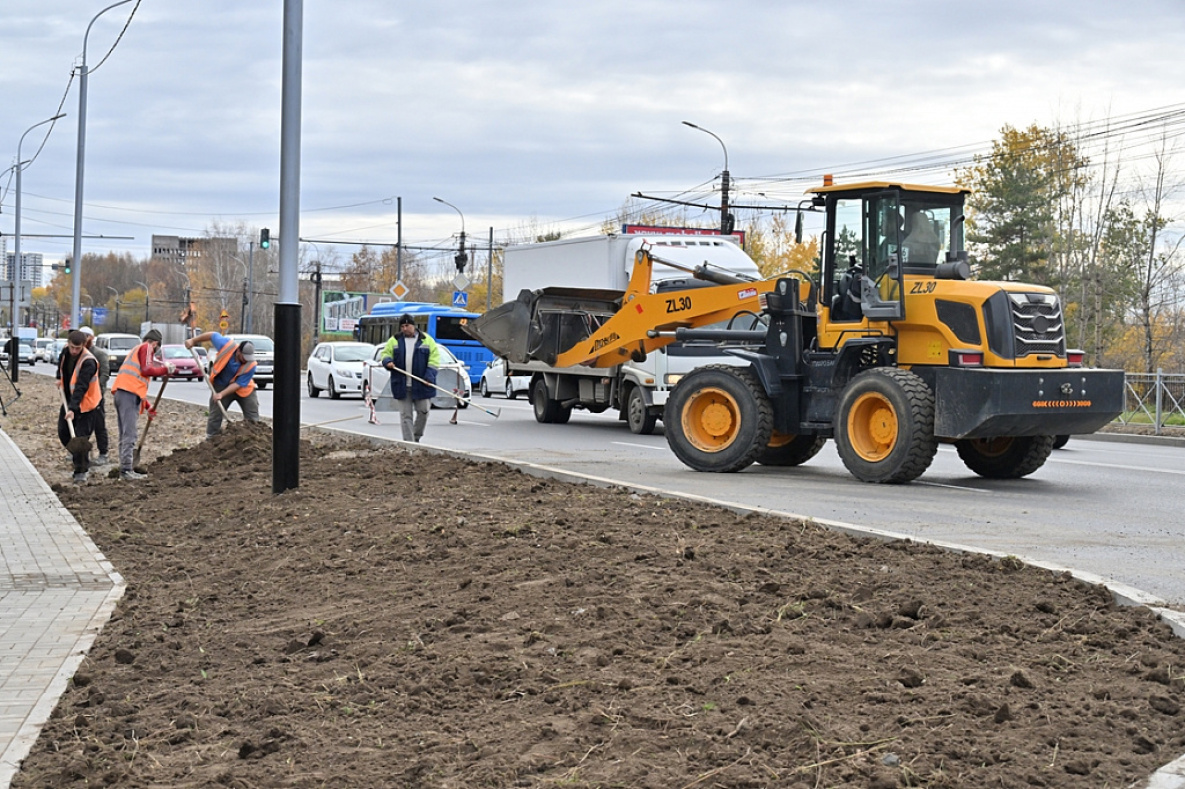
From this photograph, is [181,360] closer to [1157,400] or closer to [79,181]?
[79,181]

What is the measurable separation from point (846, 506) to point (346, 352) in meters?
27.9

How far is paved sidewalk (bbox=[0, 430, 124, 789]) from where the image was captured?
17.5ft

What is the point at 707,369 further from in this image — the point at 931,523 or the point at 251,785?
the point at 251,785

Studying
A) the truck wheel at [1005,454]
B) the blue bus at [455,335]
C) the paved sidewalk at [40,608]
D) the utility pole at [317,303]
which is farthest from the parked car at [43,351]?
the paved sidewalk at [40,608]

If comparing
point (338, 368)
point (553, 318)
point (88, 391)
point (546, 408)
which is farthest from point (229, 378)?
point (338, 368)

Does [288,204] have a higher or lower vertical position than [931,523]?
higher

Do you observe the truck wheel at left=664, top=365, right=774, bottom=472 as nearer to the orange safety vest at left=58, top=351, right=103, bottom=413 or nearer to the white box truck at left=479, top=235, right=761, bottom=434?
the white box truck at left=479, top=235, right=761, bottom=434

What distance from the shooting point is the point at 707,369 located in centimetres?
1541

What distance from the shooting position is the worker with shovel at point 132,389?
582 inches

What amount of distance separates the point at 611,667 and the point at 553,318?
16222 mm

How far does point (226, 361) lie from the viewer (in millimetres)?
17828

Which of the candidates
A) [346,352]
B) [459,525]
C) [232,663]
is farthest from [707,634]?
[346,352]

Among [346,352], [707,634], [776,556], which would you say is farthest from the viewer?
[346,352]

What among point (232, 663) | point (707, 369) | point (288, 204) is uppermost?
point (288, 204)
